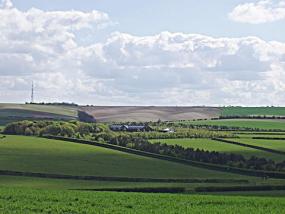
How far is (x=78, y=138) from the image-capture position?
10688 cm

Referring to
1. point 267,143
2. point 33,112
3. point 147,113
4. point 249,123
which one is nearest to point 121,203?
point 267,143

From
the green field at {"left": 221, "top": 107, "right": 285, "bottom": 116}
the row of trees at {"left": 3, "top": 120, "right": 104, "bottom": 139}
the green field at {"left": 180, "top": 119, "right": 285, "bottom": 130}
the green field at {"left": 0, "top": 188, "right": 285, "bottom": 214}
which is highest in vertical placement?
the green field at {"left": 221, "top": 107, "right": 285, "bottom": 116}

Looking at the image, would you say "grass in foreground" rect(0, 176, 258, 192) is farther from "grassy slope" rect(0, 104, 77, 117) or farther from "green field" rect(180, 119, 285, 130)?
"grassy slope" rect(0, 104, 77, 117)

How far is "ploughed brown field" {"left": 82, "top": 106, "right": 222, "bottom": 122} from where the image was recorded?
16812cm

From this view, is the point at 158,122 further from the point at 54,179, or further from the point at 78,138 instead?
the point at 54,179

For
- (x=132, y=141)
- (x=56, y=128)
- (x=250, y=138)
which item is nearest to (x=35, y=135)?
(x=56, y=128)

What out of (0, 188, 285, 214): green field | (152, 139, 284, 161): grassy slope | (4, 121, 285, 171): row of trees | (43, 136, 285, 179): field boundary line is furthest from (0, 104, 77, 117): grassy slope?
(0, 188, 285, 214): green field

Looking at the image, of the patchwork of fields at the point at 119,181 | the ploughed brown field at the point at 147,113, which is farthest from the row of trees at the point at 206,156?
the ploughed brown field at the point at 147,113

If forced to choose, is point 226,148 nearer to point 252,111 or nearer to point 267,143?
point 267,143

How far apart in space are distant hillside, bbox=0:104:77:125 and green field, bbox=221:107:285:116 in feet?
135

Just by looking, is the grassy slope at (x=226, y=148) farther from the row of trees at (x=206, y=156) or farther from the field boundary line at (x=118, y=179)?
the field boundary line at (x=118, y=179)

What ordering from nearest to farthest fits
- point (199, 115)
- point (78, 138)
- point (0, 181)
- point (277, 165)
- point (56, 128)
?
point (0, 181) < point (277, 165) < point (78, 138) < point (56, 128) < point (199, 115)

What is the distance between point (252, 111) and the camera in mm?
187625

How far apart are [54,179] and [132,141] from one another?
120 feet
